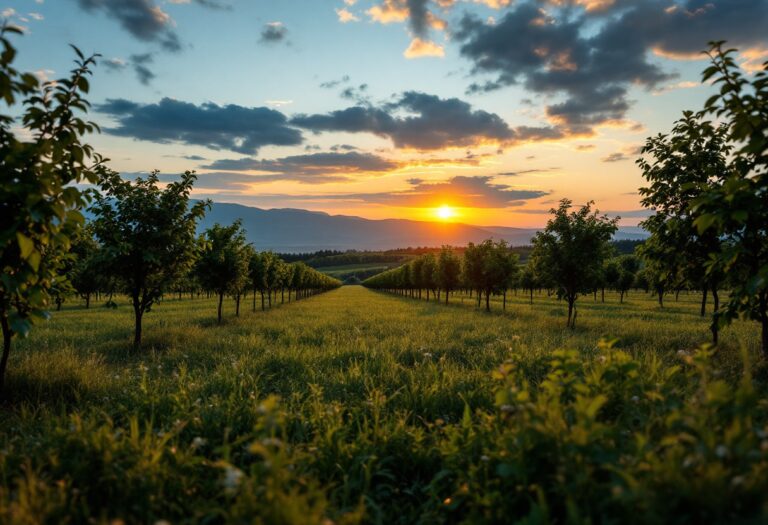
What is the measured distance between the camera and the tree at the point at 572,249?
2064cm

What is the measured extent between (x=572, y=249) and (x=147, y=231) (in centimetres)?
2005

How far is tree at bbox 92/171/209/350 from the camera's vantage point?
494 inches

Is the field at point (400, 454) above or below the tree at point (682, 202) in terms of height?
below

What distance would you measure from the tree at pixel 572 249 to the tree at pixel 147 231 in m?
17.8

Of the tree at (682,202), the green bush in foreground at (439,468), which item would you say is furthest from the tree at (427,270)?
the green bush in foreground at (439,468)

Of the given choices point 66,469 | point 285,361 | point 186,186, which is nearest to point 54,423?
point 66,469

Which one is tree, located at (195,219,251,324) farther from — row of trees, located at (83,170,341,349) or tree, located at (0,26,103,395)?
tree, located at (0,26,103,395)

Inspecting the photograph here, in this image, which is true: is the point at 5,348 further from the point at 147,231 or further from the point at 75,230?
the point at 147,231

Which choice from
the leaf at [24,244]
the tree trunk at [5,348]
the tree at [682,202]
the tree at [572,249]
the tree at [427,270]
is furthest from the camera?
the tree at [427,270]

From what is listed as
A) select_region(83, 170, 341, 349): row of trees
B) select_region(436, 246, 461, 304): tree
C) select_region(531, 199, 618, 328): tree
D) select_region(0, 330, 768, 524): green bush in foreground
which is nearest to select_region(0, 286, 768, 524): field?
select_region(0, 330, 768, 524): green bush in foreground

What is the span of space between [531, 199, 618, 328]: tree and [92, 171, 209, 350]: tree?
701 inches

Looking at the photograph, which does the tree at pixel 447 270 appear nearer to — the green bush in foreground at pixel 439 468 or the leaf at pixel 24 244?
the green bush in foreground at pixel 439 468

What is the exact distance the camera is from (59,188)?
4.94m

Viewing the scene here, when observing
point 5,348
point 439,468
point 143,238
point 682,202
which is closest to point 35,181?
point 5,348
